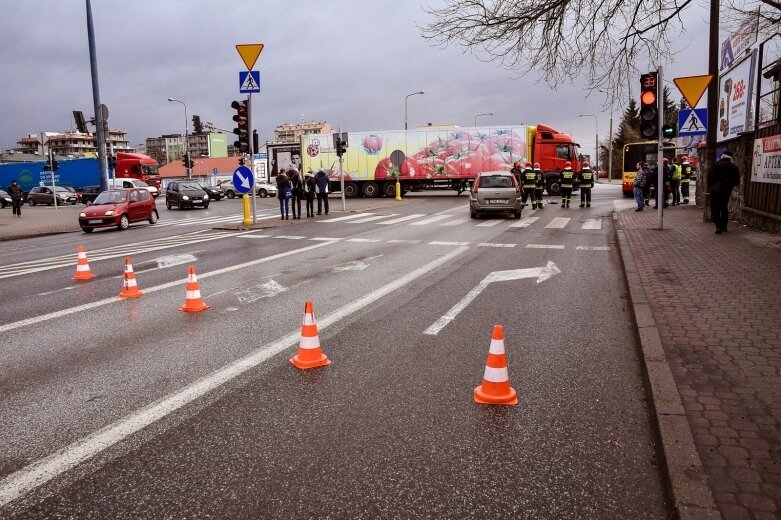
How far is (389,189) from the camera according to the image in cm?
3625

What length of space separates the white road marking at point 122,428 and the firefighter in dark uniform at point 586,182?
20.0 m

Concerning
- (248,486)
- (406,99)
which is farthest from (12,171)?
(248,486)

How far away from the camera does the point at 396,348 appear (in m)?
5.57

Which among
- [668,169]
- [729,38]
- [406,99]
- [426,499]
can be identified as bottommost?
[426,499]

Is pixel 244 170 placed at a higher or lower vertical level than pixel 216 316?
higher

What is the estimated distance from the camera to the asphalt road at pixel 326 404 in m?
3.01

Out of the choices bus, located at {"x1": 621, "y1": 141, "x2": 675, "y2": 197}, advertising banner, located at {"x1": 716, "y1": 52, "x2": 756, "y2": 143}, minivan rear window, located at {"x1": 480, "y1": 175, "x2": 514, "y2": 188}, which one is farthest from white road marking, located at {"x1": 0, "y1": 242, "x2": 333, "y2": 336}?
bus, located at {"x1": 621, "y1": 141, "x2": 675, "y2": 197}

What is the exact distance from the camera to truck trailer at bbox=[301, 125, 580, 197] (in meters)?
33.2

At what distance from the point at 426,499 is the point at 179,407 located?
2080 millimetres

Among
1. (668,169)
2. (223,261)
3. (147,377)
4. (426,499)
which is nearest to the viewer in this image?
(426,499)

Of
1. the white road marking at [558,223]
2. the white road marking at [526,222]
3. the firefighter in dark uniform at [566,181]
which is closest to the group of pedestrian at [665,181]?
the firefighter in dark uniform at [566,181]

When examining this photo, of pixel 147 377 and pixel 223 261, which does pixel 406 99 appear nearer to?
pixel 223 261

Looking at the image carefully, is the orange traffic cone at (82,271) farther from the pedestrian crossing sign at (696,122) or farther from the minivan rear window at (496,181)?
the pedestrian crossing sign at (696,122)

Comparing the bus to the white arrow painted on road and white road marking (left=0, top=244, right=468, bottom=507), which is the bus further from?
white road marking (left=0, top=244, right=468, bottom=507)
